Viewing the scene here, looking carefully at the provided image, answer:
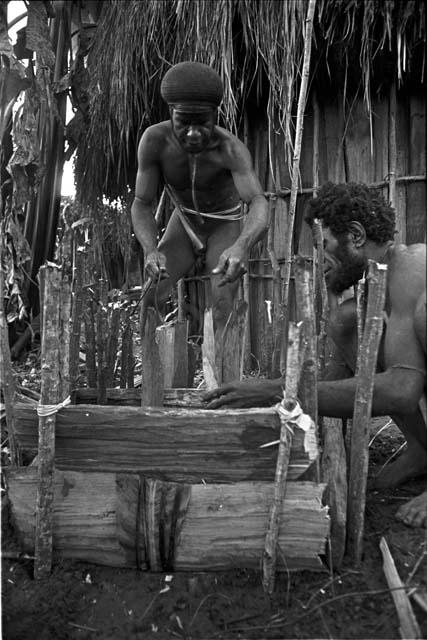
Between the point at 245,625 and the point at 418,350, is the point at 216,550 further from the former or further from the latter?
the point at 418,350

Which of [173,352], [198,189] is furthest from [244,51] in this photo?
[173,352]

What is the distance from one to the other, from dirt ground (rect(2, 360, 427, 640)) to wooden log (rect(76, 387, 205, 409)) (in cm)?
80

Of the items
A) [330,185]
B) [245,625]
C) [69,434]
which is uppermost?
[330,185]

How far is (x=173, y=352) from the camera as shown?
273 centimetres

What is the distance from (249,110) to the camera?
4.88 m

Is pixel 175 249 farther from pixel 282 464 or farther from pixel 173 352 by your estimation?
pixel 282 464

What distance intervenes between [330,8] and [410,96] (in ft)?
3.18

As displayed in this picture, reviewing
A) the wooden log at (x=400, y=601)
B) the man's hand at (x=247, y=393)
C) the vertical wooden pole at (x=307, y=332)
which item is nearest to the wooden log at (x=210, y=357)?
the man's hand at (x=247, y=393)

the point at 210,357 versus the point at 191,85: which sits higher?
the point at 191,85

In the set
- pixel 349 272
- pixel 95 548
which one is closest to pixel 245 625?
pixel 95 548

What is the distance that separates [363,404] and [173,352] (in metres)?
1.15

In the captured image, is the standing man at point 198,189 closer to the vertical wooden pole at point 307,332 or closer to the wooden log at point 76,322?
the wooden log at point 76,322

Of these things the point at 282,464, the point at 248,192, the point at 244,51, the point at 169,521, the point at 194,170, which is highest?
the point at 244,51

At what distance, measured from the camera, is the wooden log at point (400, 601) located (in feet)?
5.02
